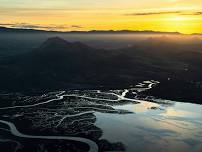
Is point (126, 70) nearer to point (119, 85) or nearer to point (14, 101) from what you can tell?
point (119, 85)

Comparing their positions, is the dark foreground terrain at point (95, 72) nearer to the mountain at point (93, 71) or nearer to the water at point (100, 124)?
the mountain at point (93, 71)

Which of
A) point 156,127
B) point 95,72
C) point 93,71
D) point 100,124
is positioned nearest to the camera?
point 156,127

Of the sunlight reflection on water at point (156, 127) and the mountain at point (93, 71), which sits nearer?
the sunlight reflection on water at point (156, 127)

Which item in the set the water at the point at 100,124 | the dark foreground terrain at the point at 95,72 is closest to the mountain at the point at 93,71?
the dark foreground terrain at the point at 95,72

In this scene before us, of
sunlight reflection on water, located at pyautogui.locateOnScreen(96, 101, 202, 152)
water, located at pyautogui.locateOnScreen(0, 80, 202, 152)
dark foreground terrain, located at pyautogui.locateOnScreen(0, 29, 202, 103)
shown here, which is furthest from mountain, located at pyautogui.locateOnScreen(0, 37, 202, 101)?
sunlight reflection on water, located at pyautogui.locateOnScreen(96, 101, 202, 152)

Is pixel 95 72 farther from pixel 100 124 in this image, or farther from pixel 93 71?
pixel 100 124

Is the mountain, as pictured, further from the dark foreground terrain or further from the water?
the water

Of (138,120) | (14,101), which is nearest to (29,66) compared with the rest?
(14,101)

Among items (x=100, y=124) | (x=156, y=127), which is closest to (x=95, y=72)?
(x=100, y=124)
